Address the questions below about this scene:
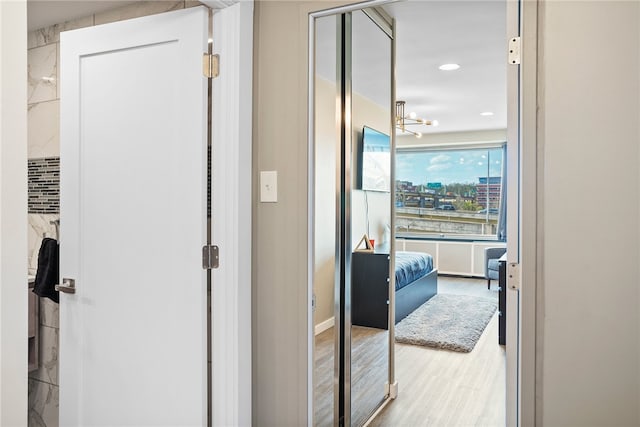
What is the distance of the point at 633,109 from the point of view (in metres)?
1.35

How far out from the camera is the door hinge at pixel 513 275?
1519mm

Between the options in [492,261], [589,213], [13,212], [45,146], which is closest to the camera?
[13,212]

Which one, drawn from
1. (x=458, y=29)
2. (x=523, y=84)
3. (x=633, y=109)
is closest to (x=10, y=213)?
(x=523, y=84)

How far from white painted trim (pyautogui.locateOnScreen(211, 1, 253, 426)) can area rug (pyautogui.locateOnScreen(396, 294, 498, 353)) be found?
269 centimetres

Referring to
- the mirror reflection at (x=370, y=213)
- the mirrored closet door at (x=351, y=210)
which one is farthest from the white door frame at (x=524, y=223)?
the mirror reflection at (x=370, y=213)

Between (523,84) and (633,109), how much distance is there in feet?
1.01

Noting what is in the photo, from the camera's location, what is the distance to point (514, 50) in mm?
1520

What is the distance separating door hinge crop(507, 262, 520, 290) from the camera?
1.52m

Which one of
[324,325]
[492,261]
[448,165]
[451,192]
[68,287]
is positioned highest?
[448,165]

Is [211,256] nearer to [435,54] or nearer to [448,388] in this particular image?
[448,388]

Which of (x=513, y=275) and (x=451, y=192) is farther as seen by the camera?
(x=451, y=192)

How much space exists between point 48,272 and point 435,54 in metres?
3.12

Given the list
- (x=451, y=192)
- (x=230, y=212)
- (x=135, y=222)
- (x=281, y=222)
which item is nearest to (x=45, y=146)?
(x=135, y=222)

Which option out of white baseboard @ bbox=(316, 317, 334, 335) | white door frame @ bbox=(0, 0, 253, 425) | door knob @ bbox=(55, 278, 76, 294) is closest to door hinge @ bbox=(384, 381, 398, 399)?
white baseboard @ bbox=(316, 317, 334, 335)
